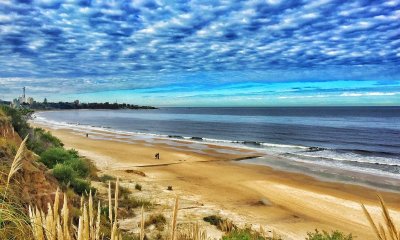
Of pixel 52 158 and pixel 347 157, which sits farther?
pixel 347 157

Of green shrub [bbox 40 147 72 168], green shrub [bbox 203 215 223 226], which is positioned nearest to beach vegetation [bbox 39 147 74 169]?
green shrub [bbox 40 147 72 168]

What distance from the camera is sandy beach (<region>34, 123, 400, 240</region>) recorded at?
1356 cm

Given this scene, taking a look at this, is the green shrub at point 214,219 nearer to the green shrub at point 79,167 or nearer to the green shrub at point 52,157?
the green shrub at point 79,167

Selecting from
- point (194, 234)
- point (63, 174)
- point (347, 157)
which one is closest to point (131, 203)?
point (63, 174)

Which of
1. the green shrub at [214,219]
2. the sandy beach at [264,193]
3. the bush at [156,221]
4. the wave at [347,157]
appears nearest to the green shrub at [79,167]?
the sandy beach at [264,193]

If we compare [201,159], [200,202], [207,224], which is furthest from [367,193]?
[201,159]

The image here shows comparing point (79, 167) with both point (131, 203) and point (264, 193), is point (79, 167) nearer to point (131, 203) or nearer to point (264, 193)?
point (131, 203)

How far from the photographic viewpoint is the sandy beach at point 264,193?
13.6 m

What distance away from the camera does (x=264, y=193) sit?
59.7 feet

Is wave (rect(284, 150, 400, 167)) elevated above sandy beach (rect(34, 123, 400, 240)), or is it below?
above

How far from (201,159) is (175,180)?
950 centimetres

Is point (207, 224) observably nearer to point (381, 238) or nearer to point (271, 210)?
point (271, 210)

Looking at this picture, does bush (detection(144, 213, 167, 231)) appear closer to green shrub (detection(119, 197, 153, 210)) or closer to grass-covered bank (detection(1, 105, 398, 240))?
grass-covered bank (detection(1, 105, 398, 240))

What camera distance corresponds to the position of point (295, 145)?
1599 inches
